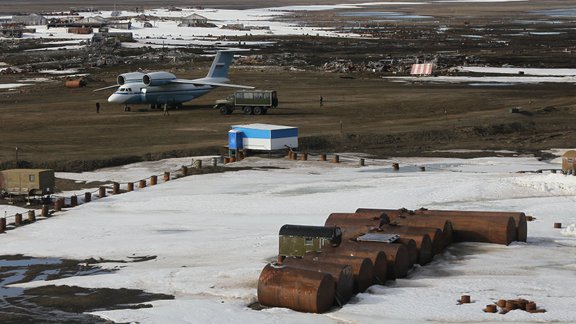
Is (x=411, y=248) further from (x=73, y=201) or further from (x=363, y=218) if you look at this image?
(x=73, y=201)

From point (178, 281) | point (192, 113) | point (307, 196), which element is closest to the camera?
point (178, 281)

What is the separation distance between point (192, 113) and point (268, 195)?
30.5 metres

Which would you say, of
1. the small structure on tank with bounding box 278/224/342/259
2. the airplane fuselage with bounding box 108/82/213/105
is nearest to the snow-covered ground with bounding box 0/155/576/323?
the small structure on tank with bounding box 278/224/342/259

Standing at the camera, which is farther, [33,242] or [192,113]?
[192,113]

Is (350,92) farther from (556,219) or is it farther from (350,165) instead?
(556,219)

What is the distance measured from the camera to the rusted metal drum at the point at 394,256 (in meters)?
32.9

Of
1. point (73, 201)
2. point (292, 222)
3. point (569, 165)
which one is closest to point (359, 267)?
point (292, 222)

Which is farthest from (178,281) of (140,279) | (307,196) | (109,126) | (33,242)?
(109,126)

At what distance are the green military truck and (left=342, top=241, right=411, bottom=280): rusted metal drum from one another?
138 feet

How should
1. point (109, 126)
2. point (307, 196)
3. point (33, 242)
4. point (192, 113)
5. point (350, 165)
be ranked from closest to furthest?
point (33, 242), point (307, 196), point (350, 165), point (109, 126), point (192, 113)

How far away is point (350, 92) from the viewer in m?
89.2

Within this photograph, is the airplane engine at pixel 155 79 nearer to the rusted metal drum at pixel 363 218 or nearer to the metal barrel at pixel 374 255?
the rusted metal drum at pixel 363 218

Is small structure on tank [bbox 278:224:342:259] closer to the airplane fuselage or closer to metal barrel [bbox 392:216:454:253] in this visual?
metal barrel [bbox 392:216:454:253]

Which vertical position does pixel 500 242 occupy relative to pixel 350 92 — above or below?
below
